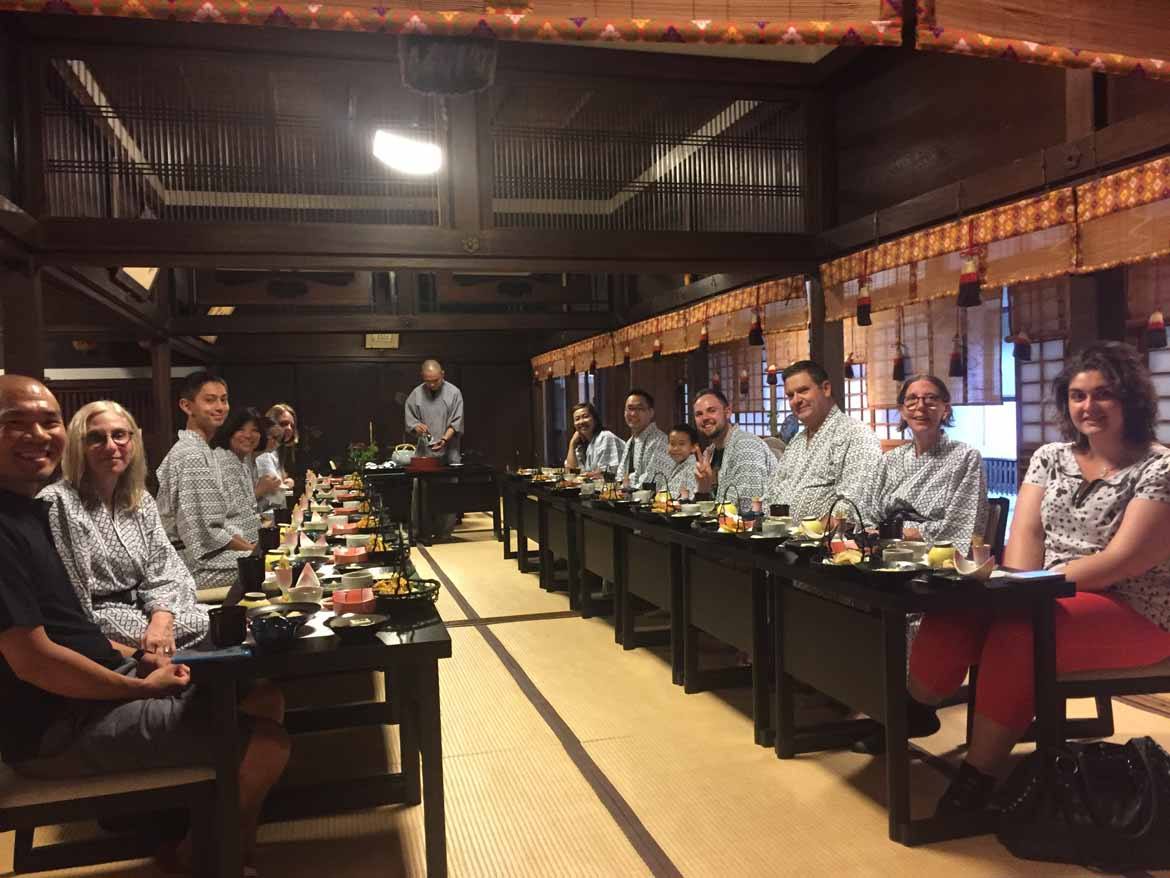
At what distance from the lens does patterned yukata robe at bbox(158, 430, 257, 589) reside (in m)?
3.88

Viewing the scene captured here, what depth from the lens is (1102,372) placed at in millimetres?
2629

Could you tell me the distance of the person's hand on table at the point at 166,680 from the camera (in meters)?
1.95

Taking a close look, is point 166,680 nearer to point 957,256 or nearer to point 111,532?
point 111,532

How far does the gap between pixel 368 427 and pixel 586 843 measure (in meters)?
12.3

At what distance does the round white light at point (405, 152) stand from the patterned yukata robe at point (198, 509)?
7.28ft

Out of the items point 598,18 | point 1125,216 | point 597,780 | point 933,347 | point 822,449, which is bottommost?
point 597,780

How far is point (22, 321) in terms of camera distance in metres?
5.19

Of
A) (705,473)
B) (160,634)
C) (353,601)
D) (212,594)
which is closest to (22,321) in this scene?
(212,594)

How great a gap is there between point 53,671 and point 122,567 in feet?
2.32

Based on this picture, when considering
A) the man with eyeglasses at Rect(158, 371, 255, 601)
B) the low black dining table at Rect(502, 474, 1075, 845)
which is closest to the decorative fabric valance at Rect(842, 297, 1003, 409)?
the low black dining table at Rect(502, 474, 1075, 845)

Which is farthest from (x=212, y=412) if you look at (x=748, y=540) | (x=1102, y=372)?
(x=1102, y=372)

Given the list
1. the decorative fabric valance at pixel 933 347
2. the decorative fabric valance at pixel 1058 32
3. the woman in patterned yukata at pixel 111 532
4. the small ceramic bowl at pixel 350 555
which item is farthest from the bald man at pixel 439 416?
the decorative fabric valance at pixel 1058 32

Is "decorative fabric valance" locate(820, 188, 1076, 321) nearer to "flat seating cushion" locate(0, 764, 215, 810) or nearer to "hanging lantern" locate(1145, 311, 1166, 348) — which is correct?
"hanging lantern" locate(1145, 311, 1166, 348)

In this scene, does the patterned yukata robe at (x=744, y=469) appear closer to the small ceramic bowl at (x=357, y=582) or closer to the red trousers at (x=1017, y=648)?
the red trousers at (x=1017, y=648)
